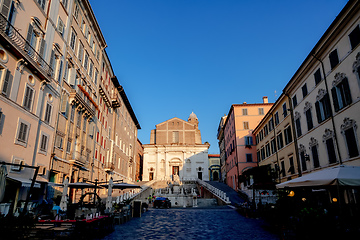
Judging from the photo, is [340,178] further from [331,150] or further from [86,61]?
[86,61]

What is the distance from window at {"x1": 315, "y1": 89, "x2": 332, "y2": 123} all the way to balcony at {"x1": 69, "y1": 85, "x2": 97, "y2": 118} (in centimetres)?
1979

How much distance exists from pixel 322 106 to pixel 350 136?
13.4 ft

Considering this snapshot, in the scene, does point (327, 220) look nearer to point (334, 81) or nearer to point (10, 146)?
point (334, 81)

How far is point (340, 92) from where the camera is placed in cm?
1636

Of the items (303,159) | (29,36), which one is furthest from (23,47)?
(303,159)

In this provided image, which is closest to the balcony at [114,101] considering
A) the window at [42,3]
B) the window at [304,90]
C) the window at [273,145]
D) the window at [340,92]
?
the window at [42,3]

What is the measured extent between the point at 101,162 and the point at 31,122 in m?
16.0

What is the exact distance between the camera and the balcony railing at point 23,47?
13.9 meters

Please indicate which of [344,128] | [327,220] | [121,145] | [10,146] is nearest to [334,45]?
[344,128]

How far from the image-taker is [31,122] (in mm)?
16672

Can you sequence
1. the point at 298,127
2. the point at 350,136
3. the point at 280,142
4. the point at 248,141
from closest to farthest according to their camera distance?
1. the point at 350,136
2. the point at 298,127
3. the point at 280,142
4. the point at 248,141

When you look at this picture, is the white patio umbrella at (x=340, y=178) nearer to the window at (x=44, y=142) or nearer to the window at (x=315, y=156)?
the window at (x=315, y=156)

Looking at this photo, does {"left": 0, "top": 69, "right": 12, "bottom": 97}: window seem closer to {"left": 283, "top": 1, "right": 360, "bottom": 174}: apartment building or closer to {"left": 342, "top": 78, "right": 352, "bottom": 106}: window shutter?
{"left": 283, "top": 1, "right": 360, "bottom": 174}: apartment building

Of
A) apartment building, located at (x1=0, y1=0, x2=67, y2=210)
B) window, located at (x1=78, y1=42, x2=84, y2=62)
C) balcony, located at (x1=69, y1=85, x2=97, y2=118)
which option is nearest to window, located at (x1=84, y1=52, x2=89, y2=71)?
window, located at (x1=78, y1=42, x2=84, y2=62)
